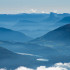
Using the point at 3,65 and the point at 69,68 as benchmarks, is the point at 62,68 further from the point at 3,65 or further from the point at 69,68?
the point at 3,65

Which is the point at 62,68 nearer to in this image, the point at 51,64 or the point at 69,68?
the point at 69,68

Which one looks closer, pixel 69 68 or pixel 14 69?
pixel 14 69

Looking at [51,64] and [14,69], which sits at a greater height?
[51,64]


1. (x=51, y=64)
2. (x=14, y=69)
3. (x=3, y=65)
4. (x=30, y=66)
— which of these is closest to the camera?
(x=14, y=69)

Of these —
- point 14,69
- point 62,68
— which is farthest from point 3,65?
point 62,68

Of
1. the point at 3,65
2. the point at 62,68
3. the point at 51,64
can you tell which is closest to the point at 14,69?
the point at 3,65

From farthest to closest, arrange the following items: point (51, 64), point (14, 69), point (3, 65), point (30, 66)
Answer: point (51, 64), point (30, 66), point (3, 65), point (14, 69)

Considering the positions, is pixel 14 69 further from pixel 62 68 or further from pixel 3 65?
pixel 62 68

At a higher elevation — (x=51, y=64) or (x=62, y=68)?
(x=51, y=64)

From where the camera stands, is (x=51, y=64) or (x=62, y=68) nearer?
(x=62, y=68)
